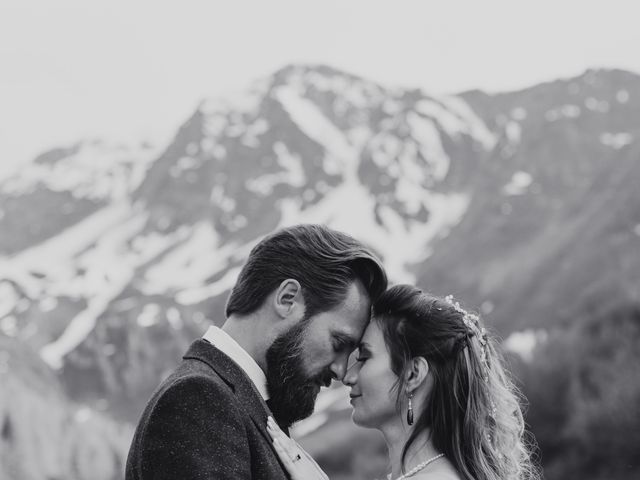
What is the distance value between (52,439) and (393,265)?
255ft

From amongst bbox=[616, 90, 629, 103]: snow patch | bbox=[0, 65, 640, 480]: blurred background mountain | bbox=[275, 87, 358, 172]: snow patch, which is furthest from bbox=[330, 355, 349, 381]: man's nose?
bbox=[275, 87, 358, 172]: snow patch

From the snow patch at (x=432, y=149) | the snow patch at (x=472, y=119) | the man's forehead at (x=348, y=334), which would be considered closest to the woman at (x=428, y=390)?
the man's forehead at (x=348, y=334)

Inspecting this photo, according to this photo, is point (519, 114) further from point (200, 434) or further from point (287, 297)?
point (200, 434)

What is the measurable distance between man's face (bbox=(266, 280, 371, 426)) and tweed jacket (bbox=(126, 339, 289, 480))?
0.82ft

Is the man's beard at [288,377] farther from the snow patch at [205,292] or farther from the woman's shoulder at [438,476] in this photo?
the snow patch at [205,292]

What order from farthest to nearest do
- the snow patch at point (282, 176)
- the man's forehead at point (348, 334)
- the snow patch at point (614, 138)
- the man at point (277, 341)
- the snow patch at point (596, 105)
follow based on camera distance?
the snow patch at point (282, 176), the snow patch at point (596, 105), the snow patch at point (614, 138), the man's forehead at point (348, 334), the man at point (277, 341)

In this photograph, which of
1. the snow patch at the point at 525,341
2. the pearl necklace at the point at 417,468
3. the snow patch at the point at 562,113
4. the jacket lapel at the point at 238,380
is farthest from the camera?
the snow patch at the point at 562,113

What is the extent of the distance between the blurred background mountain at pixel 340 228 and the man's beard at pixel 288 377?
25.7 m

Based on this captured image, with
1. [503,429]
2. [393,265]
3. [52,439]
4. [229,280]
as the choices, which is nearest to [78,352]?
[229,280]

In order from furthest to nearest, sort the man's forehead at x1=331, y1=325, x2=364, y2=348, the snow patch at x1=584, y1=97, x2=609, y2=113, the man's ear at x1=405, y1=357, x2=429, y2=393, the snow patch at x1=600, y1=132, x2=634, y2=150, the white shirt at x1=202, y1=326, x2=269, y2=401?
1. the snow patch at x1=584, y1=97, x2=609, y2=113
2. the snow patch at x1=600, y1=132, x2=634, y2=150
3. the man's ear at x1=405, y1=357, x2=429, y2=393
4. the man's forehead at x1=331, y1=325, x2=364, y2=348
5. the white shirt at x1=202, y1=326, x2=269, y2=401

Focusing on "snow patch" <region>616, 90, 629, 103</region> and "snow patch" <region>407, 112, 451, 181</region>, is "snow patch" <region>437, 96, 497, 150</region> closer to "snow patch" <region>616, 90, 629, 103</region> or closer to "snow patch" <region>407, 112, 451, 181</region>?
"snow patch" <region>407, 112, 451, 181</region>

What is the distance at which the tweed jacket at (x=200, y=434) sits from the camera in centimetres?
298

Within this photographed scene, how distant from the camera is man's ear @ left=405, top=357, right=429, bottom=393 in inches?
167

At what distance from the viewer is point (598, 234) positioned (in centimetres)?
6128
